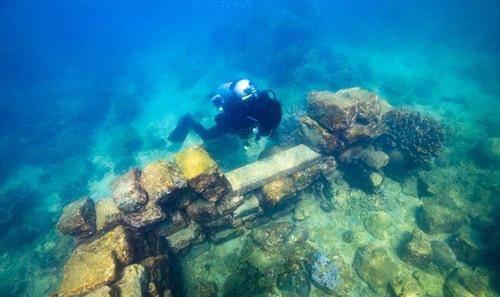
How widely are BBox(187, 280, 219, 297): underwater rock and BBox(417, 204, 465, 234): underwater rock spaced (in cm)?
566

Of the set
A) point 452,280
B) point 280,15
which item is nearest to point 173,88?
point 280,15

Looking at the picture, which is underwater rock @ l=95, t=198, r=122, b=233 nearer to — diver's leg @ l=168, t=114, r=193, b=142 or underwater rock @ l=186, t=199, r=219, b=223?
underwater rock @ l=186, t=199, r=219, b=223

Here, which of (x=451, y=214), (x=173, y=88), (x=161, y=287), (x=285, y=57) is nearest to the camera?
(x=161, y=287)

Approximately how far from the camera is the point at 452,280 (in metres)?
6.15

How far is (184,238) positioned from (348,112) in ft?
16.9

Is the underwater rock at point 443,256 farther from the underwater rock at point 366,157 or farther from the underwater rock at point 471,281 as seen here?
the underwater rock at point 366,157

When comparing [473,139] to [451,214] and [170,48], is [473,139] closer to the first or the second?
[451,214]

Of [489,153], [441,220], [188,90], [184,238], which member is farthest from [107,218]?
[188,90]

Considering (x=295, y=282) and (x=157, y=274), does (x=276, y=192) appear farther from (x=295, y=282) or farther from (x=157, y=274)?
(x=157, y=274)

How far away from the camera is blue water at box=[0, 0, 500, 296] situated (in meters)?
12.1

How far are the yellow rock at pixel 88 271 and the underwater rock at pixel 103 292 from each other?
0.29 meters

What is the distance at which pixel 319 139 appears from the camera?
24.6 ft

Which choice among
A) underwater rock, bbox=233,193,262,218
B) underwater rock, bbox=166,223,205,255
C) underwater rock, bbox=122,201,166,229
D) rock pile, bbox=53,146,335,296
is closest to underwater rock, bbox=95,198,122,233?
rock pile, bbox=53,146,335,296

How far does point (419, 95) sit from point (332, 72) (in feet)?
18.7
